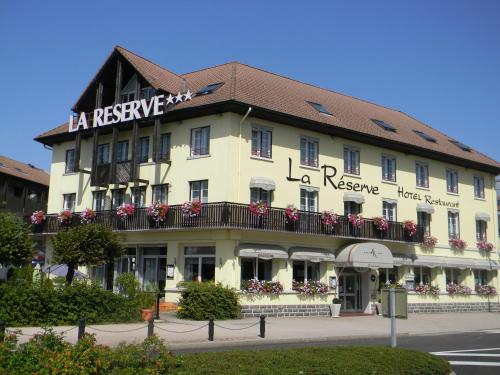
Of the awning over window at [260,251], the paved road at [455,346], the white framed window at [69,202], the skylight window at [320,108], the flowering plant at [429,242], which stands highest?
the skylight window at [320,108]

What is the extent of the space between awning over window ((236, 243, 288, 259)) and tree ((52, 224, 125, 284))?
5.64 metres

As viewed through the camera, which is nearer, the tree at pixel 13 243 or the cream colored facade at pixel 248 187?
the tree at pixel 13 243

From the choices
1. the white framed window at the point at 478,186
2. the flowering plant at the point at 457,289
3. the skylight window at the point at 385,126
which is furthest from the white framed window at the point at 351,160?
the white framed window at the point at 478,186

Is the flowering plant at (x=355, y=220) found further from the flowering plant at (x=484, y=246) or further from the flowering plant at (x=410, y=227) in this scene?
the flowering plant at (x=484, y=246)

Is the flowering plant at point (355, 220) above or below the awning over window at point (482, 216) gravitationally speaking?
below

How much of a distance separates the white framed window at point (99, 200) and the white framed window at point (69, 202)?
1.86m

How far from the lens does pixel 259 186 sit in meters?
27.8

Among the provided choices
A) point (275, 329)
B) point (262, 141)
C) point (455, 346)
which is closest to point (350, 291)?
point (262, 141)

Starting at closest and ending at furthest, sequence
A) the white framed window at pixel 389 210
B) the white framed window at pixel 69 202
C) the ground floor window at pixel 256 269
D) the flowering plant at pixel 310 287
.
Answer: the ground floor window at pixel 256 269 < the flowering plant at pixel 310 287 < the white framed window at pixel 389 210 < the white framed window at pixel 69 202

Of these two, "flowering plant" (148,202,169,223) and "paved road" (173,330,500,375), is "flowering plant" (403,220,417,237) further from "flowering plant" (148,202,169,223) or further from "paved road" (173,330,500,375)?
"flowering plant" (148,202,169,223)

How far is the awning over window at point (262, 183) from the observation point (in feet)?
91.2

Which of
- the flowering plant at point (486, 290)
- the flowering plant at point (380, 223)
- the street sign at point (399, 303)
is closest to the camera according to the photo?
the street sign at point (399, 303)

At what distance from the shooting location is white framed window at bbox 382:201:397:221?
33.7 metres

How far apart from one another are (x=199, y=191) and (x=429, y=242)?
14767 mm
